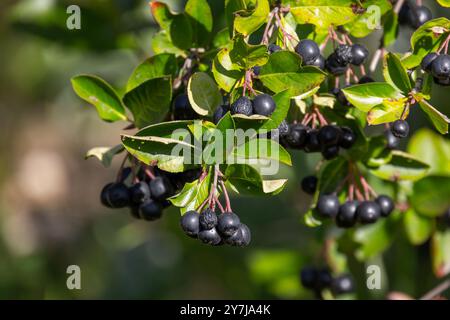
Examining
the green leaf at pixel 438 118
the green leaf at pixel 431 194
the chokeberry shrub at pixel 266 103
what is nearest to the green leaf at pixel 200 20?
the chokeberry shrub at pixel 266 103

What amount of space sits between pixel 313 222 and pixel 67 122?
2.63 metres

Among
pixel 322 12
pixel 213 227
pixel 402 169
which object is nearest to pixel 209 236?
pixel 213 227

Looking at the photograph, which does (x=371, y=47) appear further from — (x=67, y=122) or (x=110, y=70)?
(x=67, y=122)

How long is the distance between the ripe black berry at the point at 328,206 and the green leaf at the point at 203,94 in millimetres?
377

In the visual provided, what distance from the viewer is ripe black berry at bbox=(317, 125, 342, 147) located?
53.2 inches

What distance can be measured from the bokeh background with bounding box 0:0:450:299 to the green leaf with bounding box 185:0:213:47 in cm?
43

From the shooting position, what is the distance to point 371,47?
107 inches

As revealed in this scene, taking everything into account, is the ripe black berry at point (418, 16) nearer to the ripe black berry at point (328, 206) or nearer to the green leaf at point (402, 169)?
the green leaf at point (402, 169)

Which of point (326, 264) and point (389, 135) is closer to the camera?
point (389, 135)

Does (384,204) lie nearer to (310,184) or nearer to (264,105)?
(310,184)

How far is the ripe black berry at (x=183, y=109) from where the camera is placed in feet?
4.39

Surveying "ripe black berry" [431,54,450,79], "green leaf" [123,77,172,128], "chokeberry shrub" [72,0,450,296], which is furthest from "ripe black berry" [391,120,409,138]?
"green leaf" [123,77,172,128]
